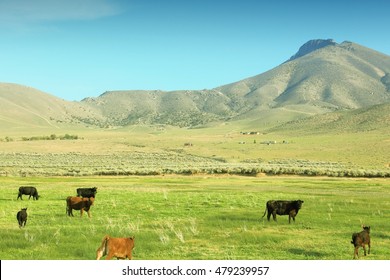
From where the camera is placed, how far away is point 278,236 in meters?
18.0

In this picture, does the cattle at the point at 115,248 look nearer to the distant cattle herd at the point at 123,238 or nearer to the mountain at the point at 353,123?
the distant cattle herd at the point at 123,238

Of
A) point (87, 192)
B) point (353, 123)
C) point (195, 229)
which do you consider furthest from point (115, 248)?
point (353, 123)

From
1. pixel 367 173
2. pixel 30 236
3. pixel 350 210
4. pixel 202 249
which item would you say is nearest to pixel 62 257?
pixel 30 236

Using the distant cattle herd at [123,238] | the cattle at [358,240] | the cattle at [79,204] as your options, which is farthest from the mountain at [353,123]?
the cattle at [358,240]

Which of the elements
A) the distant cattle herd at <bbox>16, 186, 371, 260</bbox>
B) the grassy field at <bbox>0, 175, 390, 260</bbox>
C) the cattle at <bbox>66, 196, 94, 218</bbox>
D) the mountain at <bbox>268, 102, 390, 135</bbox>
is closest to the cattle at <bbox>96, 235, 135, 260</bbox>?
the distant cattle herd at <bbox>16, 186, 371, 260</bbox>

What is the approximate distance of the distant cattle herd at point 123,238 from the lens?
12.6m

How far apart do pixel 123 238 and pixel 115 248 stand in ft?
1.16

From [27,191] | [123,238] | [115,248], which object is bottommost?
[27,191]

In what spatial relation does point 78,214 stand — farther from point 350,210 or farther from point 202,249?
point 350,210

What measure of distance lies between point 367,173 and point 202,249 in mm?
56607

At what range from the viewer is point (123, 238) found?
12961 mm

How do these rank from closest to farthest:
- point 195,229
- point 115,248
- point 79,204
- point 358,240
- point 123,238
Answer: point 115,248 → point 123,238 → point 358,240 → point 195,229 → point 79,204

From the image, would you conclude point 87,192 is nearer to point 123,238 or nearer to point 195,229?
point 195,229

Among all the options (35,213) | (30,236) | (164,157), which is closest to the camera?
(30,236)
